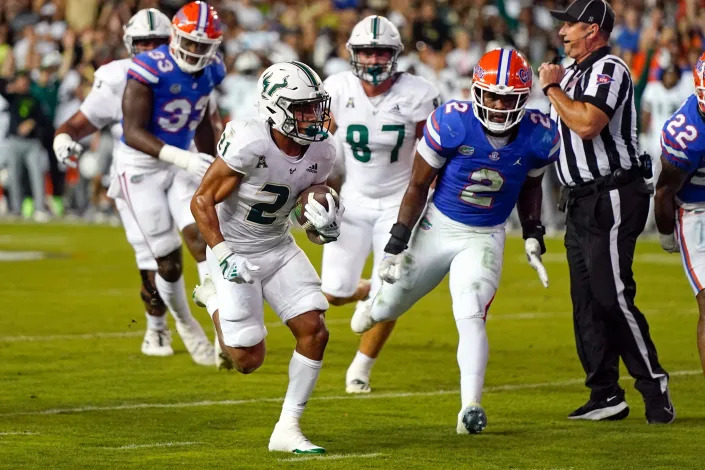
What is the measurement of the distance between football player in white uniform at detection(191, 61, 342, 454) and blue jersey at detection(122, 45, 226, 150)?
2.34m

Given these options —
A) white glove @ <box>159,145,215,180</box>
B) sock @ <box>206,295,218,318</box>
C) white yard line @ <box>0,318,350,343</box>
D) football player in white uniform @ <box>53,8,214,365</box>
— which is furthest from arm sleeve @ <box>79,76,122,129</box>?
sock @ <box>206,295,218,318</box>

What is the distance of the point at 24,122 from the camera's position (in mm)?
17500

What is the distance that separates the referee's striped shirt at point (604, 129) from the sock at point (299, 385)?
1729 millimetres

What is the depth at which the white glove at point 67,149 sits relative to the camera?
8.38 metres

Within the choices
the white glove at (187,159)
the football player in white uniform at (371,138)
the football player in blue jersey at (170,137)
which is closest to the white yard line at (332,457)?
the football player in white uniform at (371,138)

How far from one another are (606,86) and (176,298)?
10.0 ft

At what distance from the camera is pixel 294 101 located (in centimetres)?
566

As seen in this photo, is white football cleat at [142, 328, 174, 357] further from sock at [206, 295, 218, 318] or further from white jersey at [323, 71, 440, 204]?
sock at [206, 295, 218, 318]

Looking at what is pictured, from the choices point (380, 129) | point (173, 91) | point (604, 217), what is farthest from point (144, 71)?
point (604, 217)

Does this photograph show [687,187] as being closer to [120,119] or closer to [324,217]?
[324,217]

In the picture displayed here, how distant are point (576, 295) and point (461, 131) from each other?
3.51 feet

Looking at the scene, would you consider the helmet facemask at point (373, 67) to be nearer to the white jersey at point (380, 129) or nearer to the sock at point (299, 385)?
the white jersey at point (380, 129)

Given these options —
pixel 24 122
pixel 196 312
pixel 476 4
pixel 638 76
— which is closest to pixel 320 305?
pixel 196 312

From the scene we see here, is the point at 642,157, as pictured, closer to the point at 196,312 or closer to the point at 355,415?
the point at 355,415
